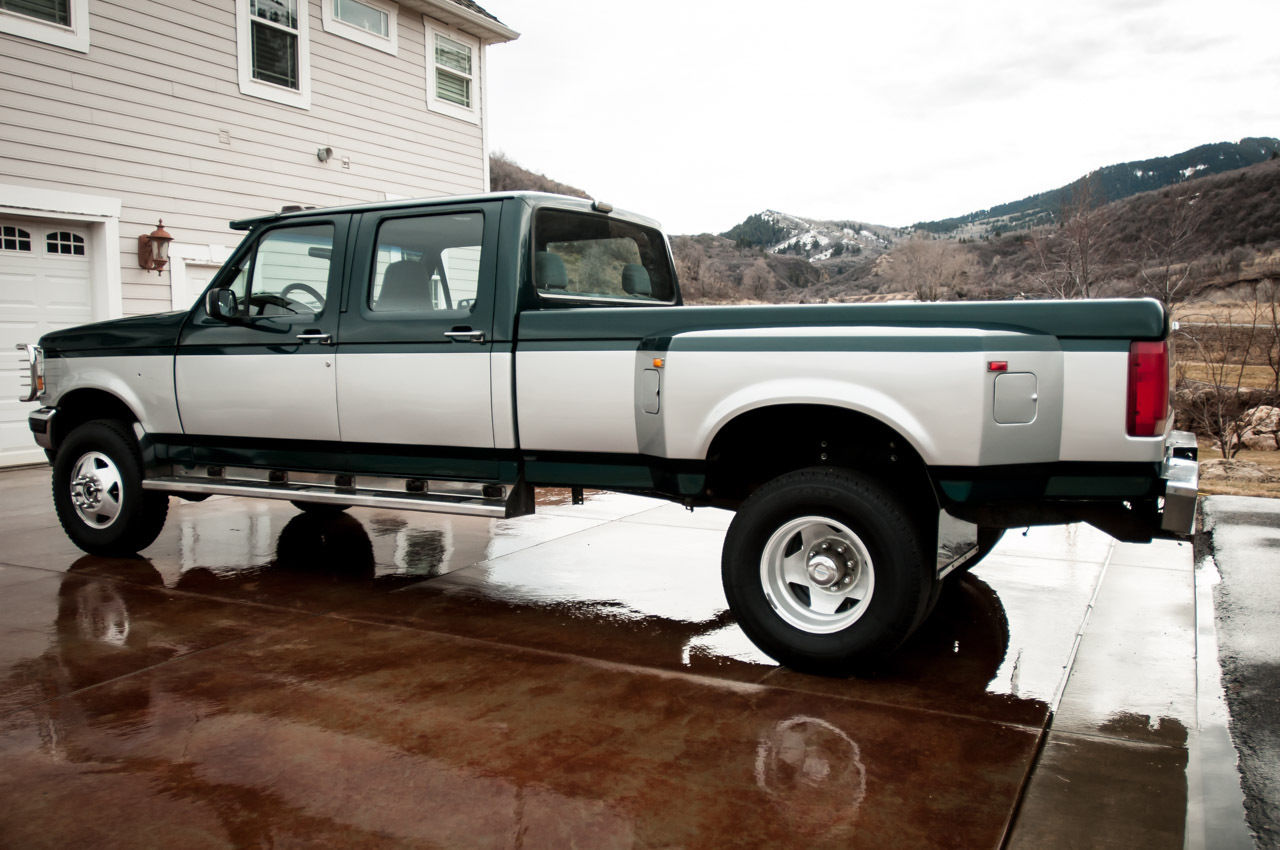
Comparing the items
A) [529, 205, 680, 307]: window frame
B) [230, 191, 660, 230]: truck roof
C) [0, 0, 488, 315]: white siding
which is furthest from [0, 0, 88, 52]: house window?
[529, 205, 680, 307]: window frame

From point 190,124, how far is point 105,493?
7034 mm

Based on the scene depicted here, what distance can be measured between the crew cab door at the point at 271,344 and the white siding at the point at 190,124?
229 inches

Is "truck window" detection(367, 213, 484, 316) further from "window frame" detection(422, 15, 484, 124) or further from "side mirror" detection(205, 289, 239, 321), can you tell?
"window frame" detection(422, 15, 484, 124)

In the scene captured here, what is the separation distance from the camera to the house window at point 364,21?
1311 cm

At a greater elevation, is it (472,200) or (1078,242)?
(1078,242)

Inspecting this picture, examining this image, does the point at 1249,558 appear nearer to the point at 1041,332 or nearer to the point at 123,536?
the point at 1041,332

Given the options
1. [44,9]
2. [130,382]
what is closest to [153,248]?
[44,9]

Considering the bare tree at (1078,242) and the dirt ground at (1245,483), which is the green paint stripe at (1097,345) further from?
the bare tree at (1078,242)

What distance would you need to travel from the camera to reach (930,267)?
2914cm

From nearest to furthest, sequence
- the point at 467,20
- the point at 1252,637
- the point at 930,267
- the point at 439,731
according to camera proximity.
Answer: the point at 439,731
the point at 1252,637
the point at 467,20
the point at 930,267

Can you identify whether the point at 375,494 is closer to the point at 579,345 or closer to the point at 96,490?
the point at 579,345

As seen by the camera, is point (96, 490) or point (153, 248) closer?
point (96, 490)

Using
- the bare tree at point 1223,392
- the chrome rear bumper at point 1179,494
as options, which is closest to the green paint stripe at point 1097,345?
the chrome rear bumper at point 1179,494

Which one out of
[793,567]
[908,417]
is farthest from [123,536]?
[908,417]
